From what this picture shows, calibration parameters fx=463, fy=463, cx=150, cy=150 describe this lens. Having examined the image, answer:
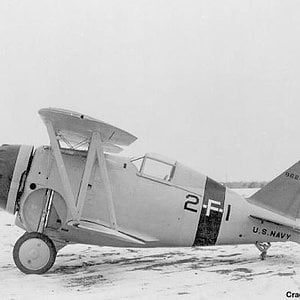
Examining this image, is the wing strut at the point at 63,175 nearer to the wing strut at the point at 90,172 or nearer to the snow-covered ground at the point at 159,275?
the wing strut at the point at 90,172

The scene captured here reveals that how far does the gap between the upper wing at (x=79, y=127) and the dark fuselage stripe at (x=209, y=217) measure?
1.72 m

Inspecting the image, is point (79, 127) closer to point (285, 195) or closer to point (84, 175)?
point (84, 175)

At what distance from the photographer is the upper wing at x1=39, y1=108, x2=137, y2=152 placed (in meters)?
6.66

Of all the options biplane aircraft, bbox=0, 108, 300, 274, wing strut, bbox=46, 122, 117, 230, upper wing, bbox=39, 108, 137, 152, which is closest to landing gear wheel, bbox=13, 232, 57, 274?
biplane aircraft, bbox=0, 108, 300, 274

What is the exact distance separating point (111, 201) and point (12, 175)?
1.67 metres

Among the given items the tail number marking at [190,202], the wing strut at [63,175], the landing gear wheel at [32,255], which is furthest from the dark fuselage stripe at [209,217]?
the landing gear wheel at [32,255]

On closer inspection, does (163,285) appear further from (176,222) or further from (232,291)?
(176,222)

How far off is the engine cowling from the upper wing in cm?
75

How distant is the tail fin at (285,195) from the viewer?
8609 millimetres

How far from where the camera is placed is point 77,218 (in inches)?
280

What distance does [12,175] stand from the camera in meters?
7.49

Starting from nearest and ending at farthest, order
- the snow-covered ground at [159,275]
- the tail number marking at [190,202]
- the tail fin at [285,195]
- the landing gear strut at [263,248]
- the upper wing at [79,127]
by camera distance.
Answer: the snow-covered ground at [159,275] → the upper wing at [79,127] → the tail number marking at [190,202] → the landing gear strut at [263,248] → the tail fin at [285,195]

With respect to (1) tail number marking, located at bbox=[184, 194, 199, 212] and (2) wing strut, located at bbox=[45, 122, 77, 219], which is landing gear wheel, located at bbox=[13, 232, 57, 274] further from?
(1) tail number marking, located at bbox=[184, 194, 199, 212]

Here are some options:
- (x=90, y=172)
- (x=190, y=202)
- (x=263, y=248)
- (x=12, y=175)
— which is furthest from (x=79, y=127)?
(x=263, y=248)
